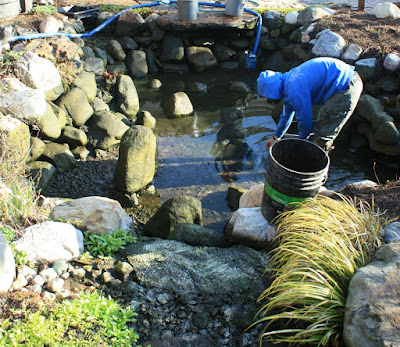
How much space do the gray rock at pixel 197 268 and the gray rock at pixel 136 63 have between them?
6.60m

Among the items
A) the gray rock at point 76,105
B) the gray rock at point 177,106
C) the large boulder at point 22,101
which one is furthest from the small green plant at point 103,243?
the gray rock at point 177,106

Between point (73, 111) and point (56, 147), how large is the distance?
94cm

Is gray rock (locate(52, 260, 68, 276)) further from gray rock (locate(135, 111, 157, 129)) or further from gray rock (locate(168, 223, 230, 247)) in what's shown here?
gray rock (locate(135, 111, 157, 129))

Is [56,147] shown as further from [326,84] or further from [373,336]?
[373,336]

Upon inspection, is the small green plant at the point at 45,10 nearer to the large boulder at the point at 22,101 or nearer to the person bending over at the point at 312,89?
the large boulder at the point at 22,101

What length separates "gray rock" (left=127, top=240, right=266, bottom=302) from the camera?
11.2 feet

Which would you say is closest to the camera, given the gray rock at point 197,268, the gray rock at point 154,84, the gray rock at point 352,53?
the gray rock at point 197,268

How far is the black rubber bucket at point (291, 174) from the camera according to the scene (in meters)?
A: 3.78

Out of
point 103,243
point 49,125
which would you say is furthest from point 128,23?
point 103,243

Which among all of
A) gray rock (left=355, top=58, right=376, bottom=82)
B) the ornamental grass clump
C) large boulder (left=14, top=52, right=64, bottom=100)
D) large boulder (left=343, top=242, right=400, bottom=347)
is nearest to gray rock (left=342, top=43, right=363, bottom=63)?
gray rock (left=355, top=58, right=376, bottom=82)

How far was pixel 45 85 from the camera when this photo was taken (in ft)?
21.9

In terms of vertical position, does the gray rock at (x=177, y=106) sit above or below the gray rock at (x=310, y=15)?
below

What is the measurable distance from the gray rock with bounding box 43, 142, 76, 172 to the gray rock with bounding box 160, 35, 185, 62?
190 inches

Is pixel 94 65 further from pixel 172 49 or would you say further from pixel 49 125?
pixel 49 125
